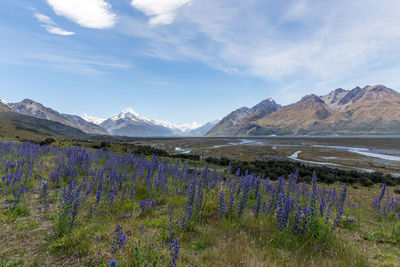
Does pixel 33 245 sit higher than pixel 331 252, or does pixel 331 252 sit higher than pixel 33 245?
pixel 33 245

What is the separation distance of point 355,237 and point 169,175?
9162 millimetres

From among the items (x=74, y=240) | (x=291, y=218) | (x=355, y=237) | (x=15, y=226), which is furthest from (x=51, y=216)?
(x=355, y=237)

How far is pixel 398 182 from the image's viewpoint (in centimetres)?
2097

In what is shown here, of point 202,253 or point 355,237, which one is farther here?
point 355,237

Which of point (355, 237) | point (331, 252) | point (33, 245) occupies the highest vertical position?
point (33, 245)

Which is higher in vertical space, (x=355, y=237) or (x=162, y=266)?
(x=162, y=266)

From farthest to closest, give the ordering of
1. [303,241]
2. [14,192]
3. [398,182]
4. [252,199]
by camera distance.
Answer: [398,182], [252,199], [14,192], [303,241]

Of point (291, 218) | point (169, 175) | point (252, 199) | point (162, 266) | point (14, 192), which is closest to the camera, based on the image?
point (162, 266)

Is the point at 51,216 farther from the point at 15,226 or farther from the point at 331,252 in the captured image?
the point at 331,252

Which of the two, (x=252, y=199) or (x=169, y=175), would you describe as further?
(x=169, y=175)

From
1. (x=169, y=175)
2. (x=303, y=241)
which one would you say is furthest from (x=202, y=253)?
(x=169, y=175)

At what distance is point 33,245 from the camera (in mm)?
4035

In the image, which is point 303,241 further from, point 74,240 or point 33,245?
point 33,245

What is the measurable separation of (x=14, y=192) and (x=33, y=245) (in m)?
3.61
